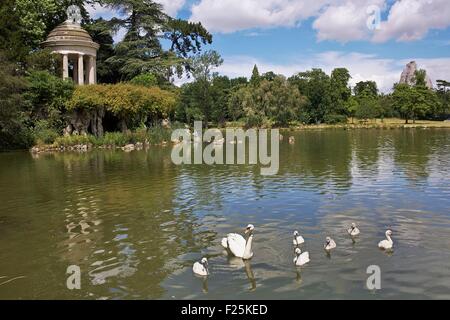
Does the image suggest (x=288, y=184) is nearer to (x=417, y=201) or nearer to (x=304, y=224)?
(x=417, y=201)

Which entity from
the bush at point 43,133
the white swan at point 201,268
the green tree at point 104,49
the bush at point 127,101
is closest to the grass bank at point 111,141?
the bush at point 43,133

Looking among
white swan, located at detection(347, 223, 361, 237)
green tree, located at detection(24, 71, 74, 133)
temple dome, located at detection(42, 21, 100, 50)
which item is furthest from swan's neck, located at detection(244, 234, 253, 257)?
temple dome, located at detection(42, 21, 100, 50)

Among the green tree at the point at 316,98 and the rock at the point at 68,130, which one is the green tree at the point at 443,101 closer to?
the green tree at the point at 316,98

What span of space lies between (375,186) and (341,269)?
862 centimetres

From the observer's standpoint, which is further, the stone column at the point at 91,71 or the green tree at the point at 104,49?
the green tree at the point at 104,49

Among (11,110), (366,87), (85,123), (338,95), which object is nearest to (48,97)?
(85,123)

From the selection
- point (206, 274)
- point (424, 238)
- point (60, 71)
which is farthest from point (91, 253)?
point (60, 71)

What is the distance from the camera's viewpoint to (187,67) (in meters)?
52.9

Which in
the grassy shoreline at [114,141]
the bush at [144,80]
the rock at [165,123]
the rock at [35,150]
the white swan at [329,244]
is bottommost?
the white swan at [329,244]

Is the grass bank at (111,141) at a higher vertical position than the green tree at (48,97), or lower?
lower

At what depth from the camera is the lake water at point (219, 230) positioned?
23.9ft

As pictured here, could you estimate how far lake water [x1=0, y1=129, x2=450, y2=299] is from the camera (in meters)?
7.28

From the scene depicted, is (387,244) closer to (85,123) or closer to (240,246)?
(240,246)

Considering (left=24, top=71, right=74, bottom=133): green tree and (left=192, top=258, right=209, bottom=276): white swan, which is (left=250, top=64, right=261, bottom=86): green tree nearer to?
(left=24, top=71, right=74, bottom=133): green tree
